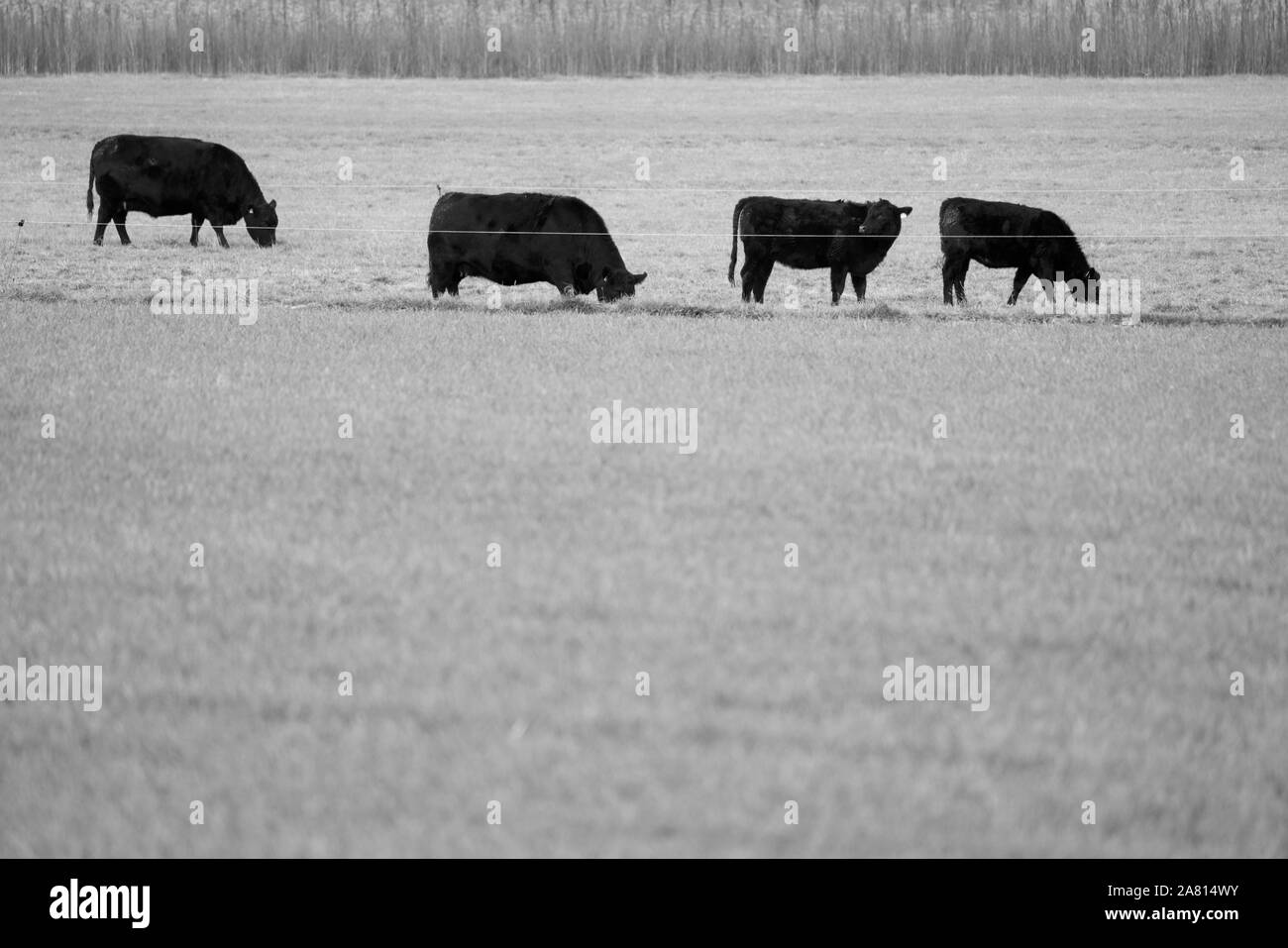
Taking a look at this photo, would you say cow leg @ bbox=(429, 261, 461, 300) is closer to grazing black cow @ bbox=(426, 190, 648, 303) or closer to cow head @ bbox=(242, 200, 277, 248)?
grazing black cow @ bbox=(426, 190, 648, 303)

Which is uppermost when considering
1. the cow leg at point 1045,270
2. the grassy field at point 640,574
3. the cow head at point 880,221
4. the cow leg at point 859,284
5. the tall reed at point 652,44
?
the tall reed at point 652,44

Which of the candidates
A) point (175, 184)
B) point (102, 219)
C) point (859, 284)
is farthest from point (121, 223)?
point (859, 284)

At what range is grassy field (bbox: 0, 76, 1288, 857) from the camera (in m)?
5.04

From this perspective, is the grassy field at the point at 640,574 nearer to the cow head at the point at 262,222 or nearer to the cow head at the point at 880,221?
the cow head at the point at 880,221

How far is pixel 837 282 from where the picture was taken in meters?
19.0

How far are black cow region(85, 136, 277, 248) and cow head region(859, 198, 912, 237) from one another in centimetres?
1100

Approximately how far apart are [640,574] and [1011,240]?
41.7ft

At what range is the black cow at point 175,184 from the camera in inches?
976

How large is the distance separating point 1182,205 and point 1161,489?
22.6m

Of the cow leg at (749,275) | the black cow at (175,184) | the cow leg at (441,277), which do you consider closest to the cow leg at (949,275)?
the cow leg at (749,275)

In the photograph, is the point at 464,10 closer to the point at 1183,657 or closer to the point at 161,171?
the point at 161,171

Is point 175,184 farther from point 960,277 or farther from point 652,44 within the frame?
point 652,44

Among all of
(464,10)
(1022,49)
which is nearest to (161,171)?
(1022,49)

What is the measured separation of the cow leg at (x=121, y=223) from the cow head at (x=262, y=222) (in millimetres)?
1933
